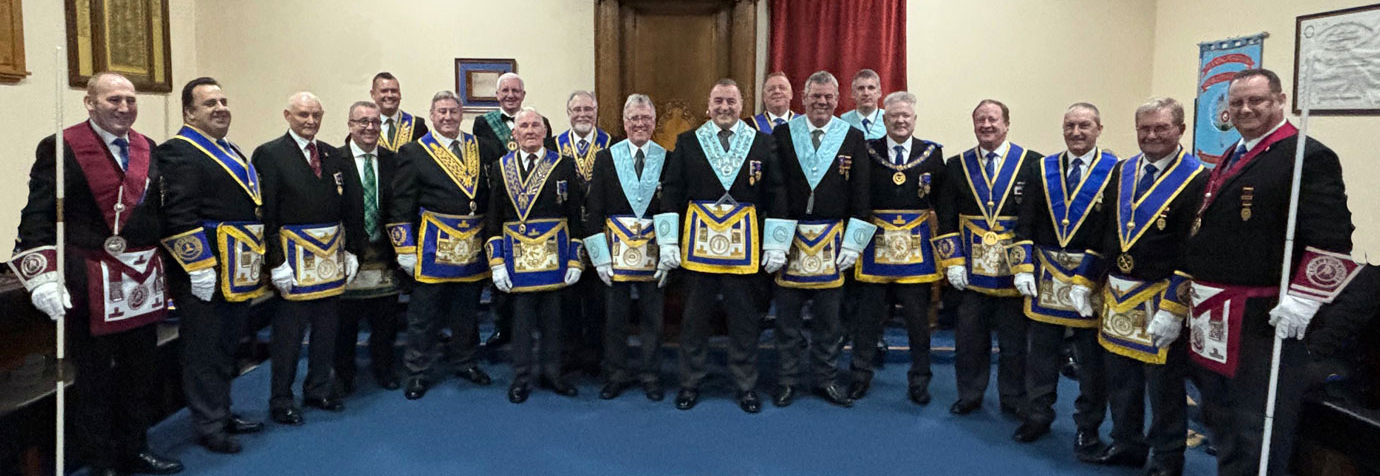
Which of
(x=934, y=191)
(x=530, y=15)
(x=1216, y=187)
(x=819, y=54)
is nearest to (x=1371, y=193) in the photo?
(x=934, y=191)

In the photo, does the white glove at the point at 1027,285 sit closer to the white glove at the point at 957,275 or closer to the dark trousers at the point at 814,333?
the white glove at the point at 957,275

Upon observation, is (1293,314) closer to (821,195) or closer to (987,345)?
(987,345)

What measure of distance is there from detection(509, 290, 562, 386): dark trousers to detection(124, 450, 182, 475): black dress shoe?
1399 mm

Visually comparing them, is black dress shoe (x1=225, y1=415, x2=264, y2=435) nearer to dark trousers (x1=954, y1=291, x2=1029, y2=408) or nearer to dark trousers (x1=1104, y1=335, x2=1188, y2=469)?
dark trousers (x1=954, y1=291, x2=1029, y2=408)

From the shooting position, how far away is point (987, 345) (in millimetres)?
3764

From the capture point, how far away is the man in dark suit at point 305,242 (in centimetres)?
341

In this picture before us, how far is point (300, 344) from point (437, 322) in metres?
0.62

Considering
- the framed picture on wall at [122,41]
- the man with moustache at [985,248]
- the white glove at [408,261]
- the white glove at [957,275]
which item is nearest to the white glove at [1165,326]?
the man with moustache at [985,248]

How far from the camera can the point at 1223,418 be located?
2.50m

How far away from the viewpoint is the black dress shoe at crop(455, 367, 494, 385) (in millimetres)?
4242

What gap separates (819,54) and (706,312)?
305 centimetres

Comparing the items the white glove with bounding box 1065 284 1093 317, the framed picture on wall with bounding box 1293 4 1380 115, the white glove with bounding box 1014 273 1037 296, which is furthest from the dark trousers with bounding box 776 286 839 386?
the framed picture on wall with bounding box 1293 4 1380 115

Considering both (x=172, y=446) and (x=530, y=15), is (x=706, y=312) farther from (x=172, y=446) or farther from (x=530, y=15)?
(x=530, y=15)

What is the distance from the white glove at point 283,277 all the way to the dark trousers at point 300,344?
17 centimetres
